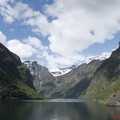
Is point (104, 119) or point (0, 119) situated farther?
point (104, 119)

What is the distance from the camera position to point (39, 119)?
132500 millimetres

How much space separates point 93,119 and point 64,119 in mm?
14312

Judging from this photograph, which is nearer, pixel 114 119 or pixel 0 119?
pixel 0 119

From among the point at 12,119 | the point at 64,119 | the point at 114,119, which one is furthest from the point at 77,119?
the point at 12,119

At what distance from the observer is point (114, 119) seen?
5069 inches

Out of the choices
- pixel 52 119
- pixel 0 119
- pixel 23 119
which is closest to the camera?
pixel 0 119

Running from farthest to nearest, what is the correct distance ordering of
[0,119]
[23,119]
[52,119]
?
[52,119] < [23,119] < [0,119]

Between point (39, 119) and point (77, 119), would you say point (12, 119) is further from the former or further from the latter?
point (77, 119)

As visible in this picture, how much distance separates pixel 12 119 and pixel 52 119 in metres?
21.2

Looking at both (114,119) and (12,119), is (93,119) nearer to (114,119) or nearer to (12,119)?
(114,119)

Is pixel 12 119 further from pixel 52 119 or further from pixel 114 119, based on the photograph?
pixel 114 119

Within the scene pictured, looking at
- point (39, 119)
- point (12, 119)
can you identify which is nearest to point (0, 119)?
point (12, 119)

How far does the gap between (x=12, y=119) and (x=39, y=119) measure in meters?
14.2

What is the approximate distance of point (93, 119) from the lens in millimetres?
130625
